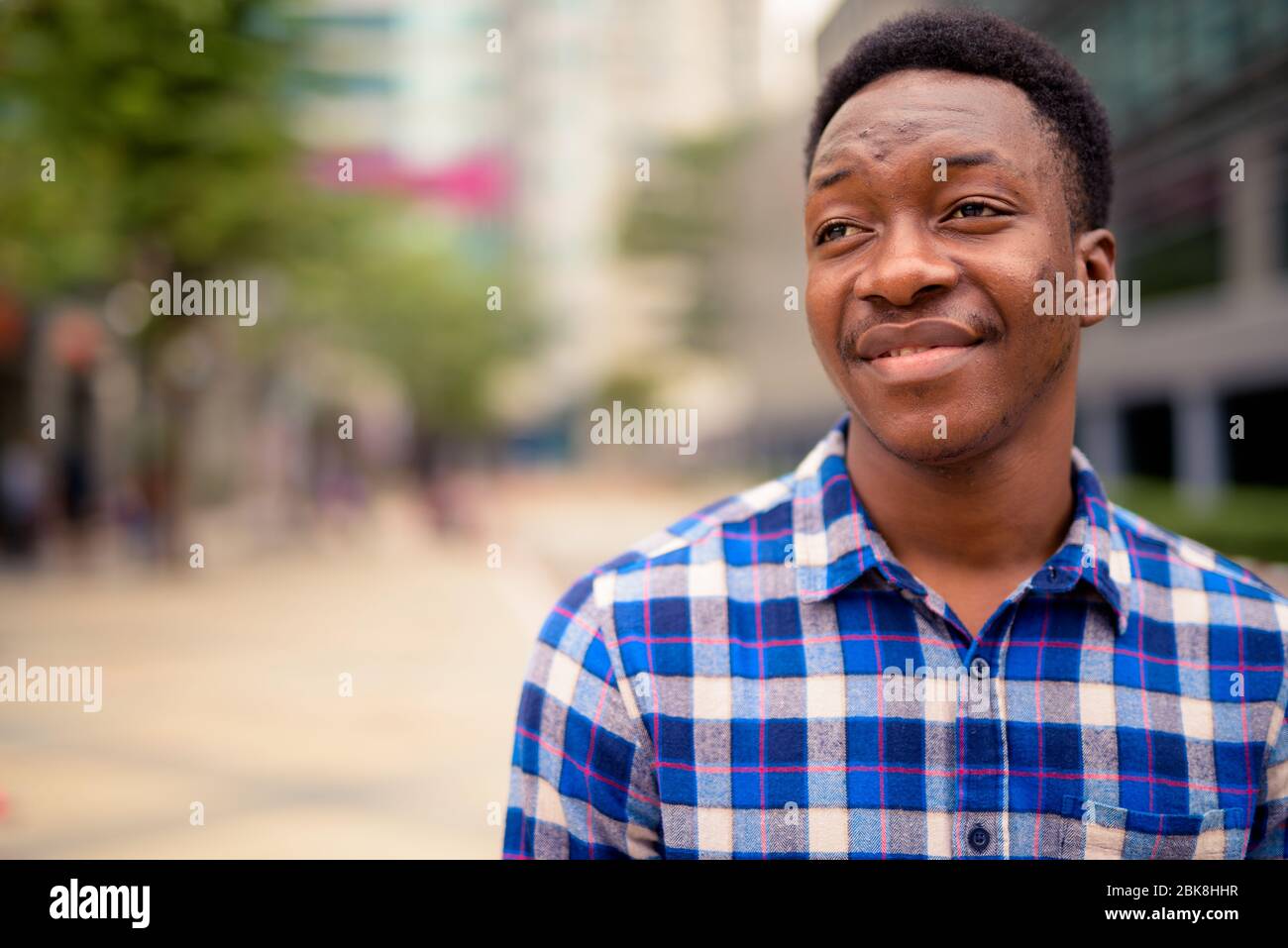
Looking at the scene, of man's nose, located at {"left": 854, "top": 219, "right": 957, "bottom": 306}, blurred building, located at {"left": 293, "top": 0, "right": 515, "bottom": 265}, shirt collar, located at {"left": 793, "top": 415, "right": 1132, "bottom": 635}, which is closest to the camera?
man's nose, located at {"left": 854, "top": 219, "right": 957, "bottom": 306}

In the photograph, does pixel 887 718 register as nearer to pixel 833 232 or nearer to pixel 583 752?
pixel 583 752

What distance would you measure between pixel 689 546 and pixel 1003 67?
927 millimetres

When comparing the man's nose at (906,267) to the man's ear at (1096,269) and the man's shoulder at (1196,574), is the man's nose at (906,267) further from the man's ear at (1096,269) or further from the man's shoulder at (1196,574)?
the man's shoulder at (1196,574)

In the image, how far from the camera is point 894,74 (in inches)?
73.3

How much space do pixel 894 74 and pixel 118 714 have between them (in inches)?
302

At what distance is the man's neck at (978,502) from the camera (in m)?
1.90

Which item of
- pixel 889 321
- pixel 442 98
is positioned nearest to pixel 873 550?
pixel 889 321

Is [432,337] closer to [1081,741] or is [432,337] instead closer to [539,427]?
[539,427]

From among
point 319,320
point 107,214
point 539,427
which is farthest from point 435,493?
point 539,427

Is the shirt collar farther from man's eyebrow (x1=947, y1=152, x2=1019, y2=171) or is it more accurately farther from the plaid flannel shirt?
man's eyebrow (x1=947, y1=152, x2=1019, y2=171)

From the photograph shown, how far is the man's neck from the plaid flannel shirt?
0.25ft

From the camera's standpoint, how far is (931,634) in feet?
6.07

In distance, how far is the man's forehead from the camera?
178 centimetres

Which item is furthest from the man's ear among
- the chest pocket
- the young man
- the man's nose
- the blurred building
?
the blurred building
